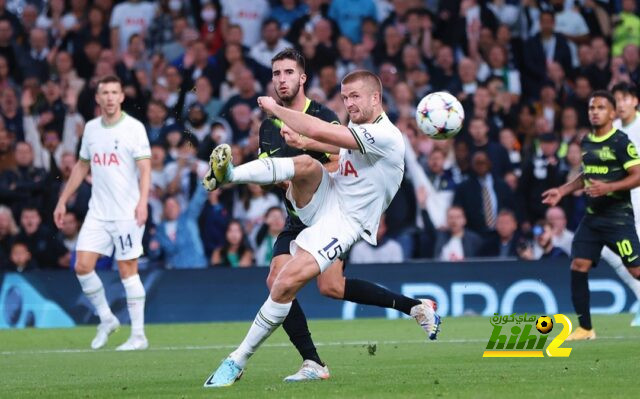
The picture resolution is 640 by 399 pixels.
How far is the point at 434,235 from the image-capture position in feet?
61.7

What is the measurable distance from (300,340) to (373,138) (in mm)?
1765

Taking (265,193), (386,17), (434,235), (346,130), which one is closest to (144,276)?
(265,193)

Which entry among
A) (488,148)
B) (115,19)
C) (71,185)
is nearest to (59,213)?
(71,185)

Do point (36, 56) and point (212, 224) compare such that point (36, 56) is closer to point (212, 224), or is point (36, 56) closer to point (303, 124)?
point (212, 224)

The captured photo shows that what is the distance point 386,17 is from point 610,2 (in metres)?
3.91

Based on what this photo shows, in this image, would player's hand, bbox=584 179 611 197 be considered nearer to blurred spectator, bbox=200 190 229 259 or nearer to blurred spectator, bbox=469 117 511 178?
blurred spectator, bbox=469 117 511 178

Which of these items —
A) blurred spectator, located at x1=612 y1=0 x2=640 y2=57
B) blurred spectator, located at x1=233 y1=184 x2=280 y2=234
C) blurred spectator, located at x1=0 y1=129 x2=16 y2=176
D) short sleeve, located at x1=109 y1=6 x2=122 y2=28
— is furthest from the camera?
short sleeve, located at x1=109 y1=6 x2=122 y2=28

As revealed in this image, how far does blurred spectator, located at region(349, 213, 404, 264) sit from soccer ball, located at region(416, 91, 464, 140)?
8.05 metres

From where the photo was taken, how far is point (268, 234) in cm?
1873

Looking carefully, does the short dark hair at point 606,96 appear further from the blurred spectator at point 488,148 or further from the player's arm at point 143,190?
the blurred spectator at point 488,148

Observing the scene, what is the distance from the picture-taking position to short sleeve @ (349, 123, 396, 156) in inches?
360

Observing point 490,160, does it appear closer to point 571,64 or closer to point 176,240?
point 571,64

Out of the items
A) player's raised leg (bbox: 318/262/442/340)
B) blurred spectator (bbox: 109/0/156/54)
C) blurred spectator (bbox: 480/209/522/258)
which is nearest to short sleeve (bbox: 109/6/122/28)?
blurred spectator (bbox: 109/0/156/54)

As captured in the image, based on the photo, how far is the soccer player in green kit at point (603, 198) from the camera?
13.1m
